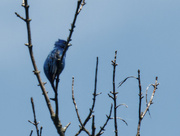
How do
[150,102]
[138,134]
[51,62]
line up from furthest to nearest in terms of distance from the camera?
[51,62], [150,102], [138,134]

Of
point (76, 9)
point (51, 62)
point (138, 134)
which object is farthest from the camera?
point (51, 62)

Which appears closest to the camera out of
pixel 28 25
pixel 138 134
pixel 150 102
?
pixel 28 25

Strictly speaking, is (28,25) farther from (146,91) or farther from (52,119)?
(146,91)

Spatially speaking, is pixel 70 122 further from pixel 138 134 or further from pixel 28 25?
pixel 28 25

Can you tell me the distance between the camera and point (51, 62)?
5887 millimetres

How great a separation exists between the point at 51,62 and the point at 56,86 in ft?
6.02

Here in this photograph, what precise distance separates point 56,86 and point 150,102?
1.53 m

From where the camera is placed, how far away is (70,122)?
4.42 metres

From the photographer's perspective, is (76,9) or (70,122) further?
(70,122)

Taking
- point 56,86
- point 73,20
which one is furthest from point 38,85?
point 73,20

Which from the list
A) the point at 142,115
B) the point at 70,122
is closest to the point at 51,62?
the point at 70,122

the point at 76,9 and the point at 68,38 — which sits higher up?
the point at 76,9

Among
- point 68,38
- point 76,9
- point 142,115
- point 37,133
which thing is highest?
point 76,9

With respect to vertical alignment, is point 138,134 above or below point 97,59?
below
